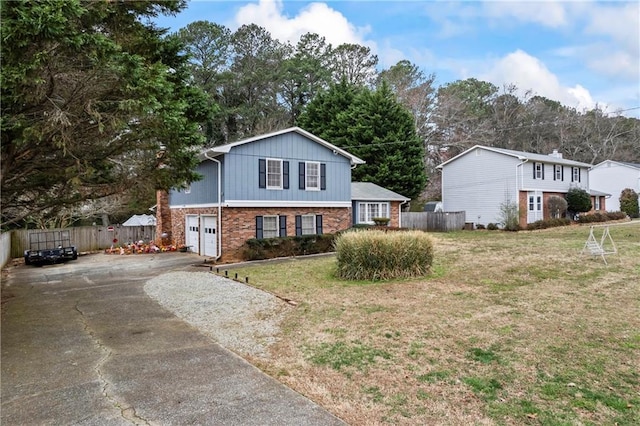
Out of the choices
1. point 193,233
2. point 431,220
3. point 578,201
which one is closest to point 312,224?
point 193,233

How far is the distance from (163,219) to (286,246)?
367 inches

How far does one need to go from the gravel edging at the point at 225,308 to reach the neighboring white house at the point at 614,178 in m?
40.4

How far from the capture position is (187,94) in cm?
912

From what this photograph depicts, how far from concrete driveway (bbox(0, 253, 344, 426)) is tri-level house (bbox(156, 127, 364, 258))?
7.79 m

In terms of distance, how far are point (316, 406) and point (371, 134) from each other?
2822cm

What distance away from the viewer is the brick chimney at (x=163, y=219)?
874 inches

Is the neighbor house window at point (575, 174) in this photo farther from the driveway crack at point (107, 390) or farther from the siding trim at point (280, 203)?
the driveway crack at point (107, 390)

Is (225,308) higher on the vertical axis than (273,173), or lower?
lower

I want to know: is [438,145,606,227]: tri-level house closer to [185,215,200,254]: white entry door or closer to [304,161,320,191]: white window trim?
[304,161,320,191]: white window trim

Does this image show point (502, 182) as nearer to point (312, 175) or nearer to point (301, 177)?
point (312, 175)

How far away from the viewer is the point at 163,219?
73.6ft

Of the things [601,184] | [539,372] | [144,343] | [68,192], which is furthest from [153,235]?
[601,184]

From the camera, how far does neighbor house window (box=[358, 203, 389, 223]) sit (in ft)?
75.8

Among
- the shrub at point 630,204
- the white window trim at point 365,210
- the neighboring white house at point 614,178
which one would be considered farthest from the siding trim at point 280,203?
the neighboring white house at point 614,178
